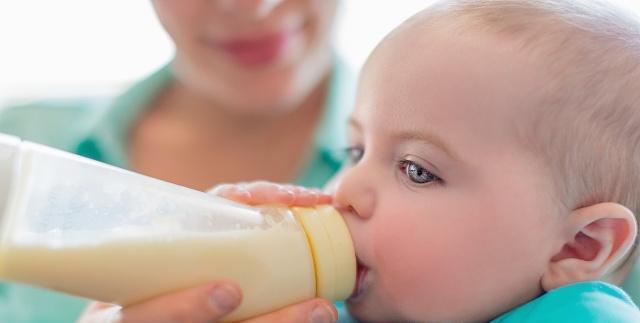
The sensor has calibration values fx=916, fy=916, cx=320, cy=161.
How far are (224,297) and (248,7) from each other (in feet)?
2.63

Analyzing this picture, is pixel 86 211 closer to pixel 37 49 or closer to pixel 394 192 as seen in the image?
pixel 394 192

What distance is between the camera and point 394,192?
→ 95 cm

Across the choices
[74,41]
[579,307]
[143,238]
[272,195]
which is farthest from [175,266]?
[74,41]

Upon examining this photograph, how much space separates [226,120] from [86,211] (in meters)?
1.11

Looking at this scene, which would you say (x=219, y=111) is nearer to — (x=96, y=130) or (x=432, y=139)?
(x=96, y=130)

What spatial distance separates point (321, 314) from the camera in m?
0.89

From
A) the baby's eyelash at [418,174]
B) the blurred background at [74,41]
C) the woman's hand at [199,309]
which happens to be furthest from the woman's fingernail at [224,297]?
the blurred background at [74,41]

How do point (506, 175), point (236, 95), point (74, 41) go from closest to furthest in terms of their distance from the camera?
point (506, 175) → point (236, 95) → point (74, 41)

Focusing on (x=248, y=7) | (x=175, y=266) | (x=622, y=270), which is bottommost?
(x=622, y=270)

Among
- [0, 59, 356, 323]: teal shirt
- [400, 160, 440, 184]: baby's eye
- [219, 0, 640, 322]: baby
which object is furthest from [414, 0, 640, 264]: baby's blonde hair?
[0, 59, 356, 323]: teal shirt

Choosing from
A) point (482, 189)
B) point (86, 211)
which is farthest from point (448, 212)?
point (86, 211)

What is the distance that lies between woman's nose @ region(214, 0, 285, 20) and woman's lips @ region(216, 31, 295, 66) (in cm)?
6

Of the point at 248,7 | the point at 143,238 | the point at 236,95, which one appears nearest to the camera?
the point at 143,238

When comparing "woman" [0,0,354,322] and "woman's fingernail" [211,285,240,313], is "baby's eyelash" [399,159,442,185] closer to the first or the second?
"woman's fingernail" [211,285,240,313]
